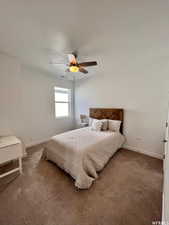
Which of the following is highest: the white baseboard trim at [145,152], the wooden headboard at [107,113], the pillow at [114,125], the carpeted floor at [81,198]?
the wooden headboard at [107,113]

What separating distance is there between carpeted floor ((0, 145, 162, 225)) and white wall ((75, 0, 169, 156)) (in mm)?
1117

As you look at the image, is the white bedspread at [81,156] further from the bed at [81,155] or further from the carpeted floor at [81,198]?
the carpeted floor at [81,198]

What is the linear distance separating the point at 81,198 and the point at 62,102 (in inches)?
142

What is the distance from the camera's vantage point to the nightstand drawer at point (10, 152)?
6.12 ft

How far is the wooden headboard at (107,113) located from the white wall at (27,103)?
57.1 inches

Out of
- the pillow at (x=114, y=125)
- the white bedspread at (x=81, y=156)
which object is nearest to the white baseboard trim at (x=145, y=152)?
the pillow at (x=114, y=125)

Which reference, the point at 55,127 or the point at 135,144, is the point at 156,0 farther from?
the point at 55,127

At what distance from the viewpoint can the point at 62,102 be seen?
4488 millimetres

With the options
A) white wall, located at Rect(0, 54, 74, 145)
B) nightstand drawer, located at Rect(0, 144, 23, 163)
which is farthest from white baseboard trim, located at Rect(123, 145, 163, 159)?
nightstand drawer, located at Rect(0, 144, 23, 163)

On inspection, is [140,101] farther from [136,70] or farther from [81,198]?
[81,198]

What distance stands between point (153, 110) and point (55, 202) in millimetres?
2976

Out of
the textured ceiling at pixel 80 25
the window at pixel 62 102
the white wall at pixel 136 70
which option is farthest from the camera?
the window at pixel 62 102

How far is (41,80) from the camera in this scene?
3.53 m

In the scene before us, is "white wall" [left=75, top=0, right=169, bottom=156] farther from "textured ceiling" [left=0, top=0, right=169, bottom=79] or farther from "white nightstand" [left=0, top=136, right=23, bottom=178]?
"white nightstand" [left=0, top=136, right=23, bottom=178]
